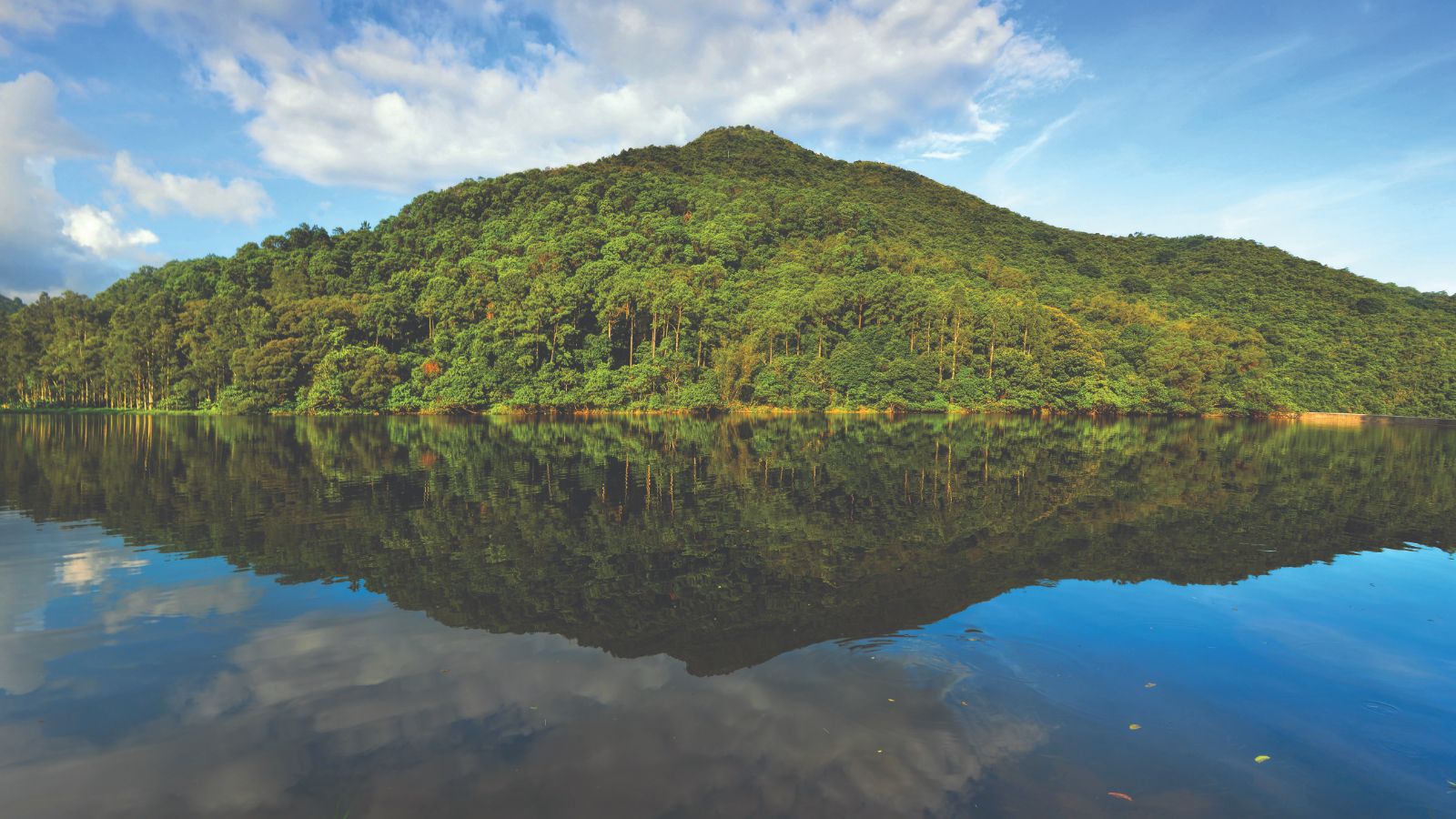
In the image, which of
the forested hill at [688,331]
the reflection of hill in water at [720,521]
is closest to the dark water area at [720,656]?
the reflection of hill in water at [720,521]

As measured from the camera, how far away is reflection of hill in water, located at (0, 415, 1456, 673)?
952 centimetres

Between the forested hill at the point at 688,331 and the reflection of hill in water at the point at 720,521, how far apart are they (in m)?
41.4

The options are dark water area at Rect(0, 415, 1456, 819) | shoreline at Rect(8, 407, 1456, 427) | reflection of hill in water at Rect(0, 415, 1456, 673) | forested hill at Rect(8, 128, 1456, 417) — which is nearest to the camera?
dark water area at Rect(0, 415, 1456, 819)

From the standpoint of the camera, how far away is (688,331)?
78.9 m

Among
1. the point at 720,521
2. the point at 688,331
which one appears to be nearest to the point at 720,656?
the point at 720,521

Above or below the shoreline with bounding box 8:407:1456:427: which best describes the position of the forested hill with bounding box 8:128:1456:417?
above

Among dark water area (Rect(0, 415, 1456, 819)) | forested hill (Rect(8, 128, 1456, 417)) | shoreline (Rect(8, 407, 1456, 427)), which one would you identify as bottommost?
dark water area (Rect(0, 415, 1456, 819))

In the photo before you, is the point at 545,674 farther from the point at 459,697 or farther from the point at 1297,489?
the point at 1297,489

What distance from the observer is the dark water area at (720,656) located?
529 cm

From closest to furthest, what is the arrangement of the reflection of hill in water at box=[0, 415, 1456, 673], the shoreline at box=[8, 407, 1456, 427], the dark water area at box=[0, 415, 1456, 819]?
the dark water area at box=[0, 415, 1456, 819] < the reflection of hill in water at box=[0, 415, 1456, 673] < the shoreline at box=[8, 407, 1456, 427]

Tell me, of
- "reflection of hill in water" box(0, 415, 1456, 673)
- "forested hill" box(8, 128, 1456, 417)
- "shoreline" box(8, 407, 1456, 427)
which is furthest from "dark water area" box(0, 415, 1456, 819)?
"forested hill" box(8, 128, 1456, 417)

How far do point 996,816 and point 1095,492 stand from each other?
55.8 ft

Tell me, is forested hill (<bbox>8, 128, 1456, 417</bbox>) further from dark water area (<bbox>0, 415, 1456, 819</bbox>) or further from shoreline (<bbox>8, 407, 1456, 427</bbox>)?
dark water area (<bbox>0, 415, 1456, 819</bbox>)

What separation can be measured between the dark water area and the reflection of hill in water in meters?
0.11
